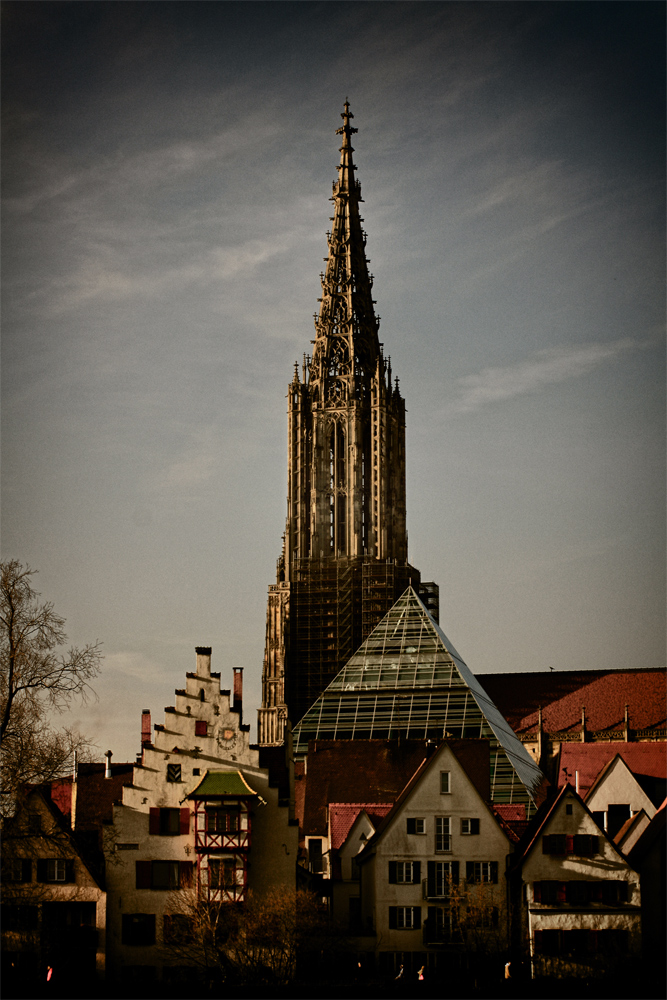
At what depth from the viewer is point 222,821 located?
52.5m

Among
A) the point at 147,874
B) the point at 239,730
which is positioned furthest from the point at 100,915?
the point at 239,730

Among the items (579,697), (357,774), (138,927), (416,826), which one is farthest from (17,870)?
(579,697)

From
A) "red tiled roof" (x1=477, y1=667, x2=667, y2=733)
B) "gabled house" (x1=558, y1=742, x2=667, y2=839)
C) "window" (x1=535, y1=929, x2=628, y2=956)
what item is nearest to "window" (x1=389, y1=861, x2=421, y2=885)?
"window" (x1=535, y1=929, x2=628, y2=956)

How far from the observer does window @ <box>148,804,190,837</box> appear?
5291 cm

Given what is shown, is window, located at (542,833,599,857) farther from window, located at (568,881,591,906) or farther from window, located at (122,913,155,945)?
window, located at (122,913,155,945)

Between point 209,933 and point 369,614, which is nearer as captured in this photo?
point 209,933

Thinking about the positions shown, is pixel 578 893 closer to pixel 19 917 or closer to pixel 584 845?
pixel 584 845

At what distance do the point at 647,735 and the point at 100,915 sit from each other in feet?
205

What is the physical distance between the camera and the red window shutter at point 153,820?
5284 centimetres

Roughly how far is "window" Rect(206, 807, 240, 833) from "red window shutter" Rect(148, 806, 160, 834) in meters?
1.65

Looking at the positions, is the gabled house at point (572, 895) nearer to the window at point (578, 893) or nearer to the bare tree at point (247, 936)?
the window at point (578, 893)

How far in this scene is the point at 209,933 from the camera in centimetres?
4841

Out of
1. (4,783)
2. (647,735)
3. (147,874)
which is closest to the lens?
(4,783)

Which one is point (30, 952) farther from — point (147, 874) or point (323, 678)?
point (323, 678)
